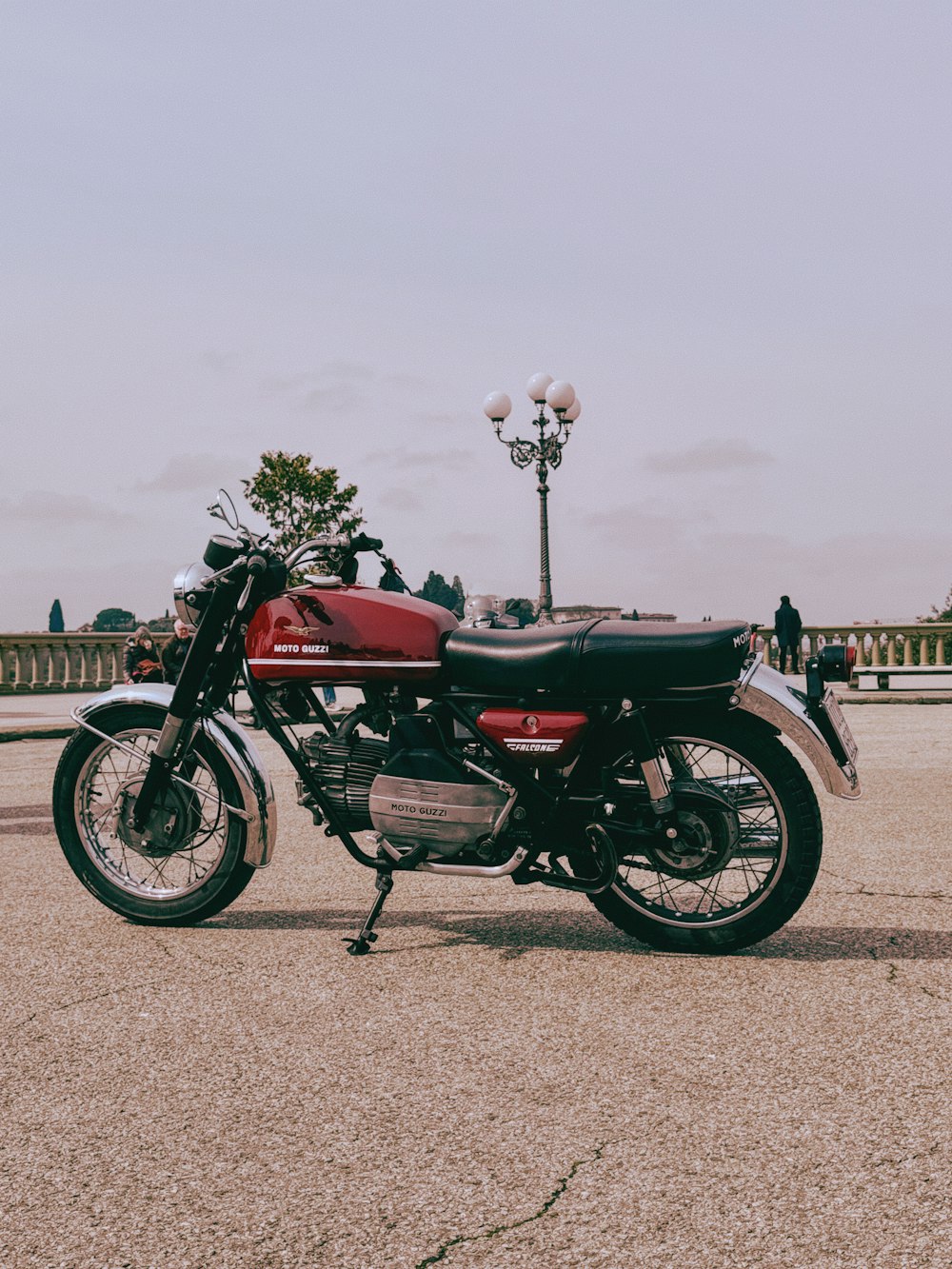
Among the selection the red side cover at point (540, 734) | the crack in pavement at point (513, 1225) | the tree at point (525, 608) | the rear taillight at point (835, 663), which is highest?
the tree at point (525, 608)

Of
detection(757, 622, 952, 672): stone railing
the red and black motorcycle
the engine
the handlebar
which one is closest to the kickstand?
the red and black motorcycle

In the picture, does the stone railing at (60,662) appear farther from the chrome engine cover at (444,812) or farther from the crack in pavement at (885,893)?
the chrome engine cover at (444,812)

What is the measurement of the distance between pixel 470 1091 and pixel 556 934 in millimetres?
1670

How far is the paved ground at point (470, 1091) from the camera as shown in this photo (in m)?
2.43

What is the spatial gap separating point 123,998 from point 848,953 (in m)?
2.48

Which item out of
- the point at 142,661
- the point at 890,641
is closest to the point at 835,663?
the point at 142,661

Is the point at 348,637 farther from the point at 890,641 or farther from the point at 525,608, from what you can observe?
the point at 890,641

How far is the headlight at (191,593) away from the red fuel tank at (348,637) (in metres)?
0.39

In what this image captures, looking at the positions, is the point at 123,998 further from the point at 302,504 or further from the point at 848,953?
→ the point at 302,504

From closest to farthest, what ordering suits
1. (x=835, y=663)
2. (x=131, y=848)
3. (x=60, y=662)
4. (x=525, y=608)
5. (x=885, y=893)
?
1. (x=835, y=663)
2. (x=131, y=848)
3. (x=885, y=893)
4. (x=525, y=608)
5. (x=60, y=662)

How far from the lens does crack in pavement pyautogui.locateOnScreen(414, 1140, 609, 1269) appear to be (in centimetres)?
234

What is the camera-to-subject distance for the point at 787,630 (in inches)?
1154

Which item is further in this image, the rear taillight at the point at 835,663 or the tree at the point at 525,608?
the tree at the point at 525,608

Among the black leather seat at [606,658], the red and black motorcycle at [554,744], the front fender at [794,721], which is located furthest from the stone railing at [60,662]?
the front fender at [794,721]
